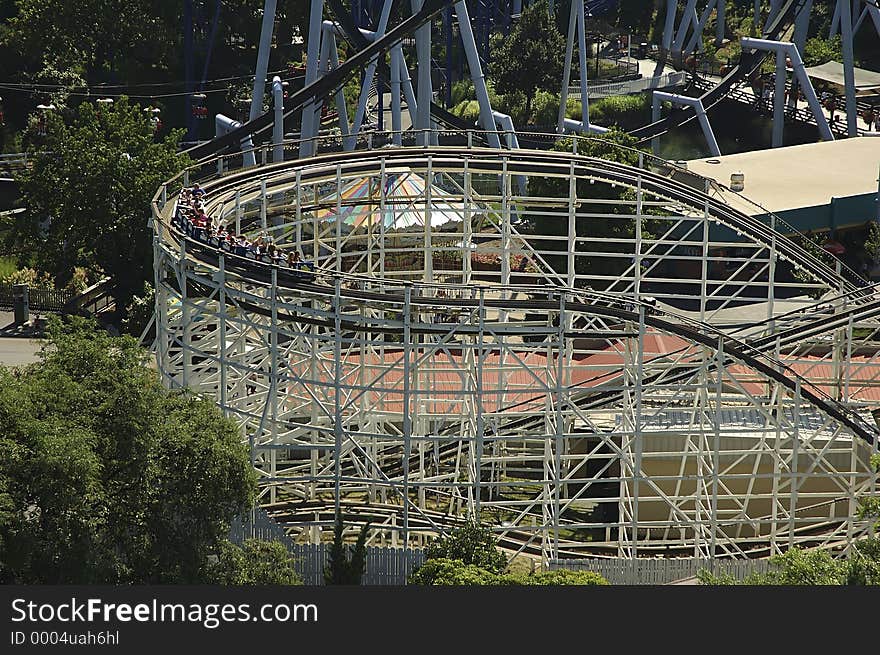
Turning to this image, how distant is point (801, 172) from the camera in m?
52.1

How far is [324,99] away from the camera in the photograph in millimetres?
50156

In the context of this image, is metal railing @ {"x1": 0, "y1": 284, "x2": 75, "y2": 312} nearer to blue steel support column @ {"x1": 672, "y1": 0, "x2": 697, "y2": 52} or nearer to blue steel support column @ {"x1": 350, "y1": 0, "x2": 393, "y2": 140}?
blue steel support column @ {"x1": 350, "y1": 0, "x2": 393, "y2": 140}

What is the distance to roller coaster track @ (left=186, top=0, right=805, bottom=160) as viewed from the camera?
47.8 metres

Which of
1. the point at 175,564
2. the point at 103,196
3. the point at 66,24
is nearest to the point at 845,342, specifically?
the point at 175,564

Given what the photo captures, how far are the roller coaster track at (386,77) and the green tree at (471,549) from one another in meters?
23.2

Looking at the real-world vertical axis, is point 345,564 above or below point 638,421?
below

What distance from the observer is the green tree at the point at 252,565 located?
79.1 ft

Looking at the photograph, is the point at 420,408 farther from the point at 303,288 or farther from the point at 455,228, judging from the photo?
the point at 455,228

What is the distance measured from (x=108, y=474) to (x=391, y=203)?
14.7 metres

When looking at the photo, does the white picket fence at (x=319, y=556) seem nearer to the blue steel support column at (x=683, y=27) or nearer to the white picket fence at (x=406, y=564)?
the white picket fence at (x=406, y=564)

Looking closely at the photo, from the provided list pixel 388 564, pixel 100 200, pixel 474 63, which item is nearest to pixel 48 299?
pixel 100 200

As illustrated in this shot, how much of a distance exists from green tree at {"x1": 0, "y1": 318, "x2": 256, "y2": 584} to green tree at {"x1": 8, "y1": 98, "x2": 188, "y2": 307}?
18.5m

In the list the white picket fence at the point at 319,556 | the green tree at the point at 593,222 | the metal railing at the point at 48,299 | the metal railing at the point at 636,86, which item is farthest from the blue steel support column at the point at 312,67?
the metal railing at the point at 636,86

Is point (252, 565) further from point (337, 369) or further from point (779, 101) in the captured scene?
point (779, 101)
